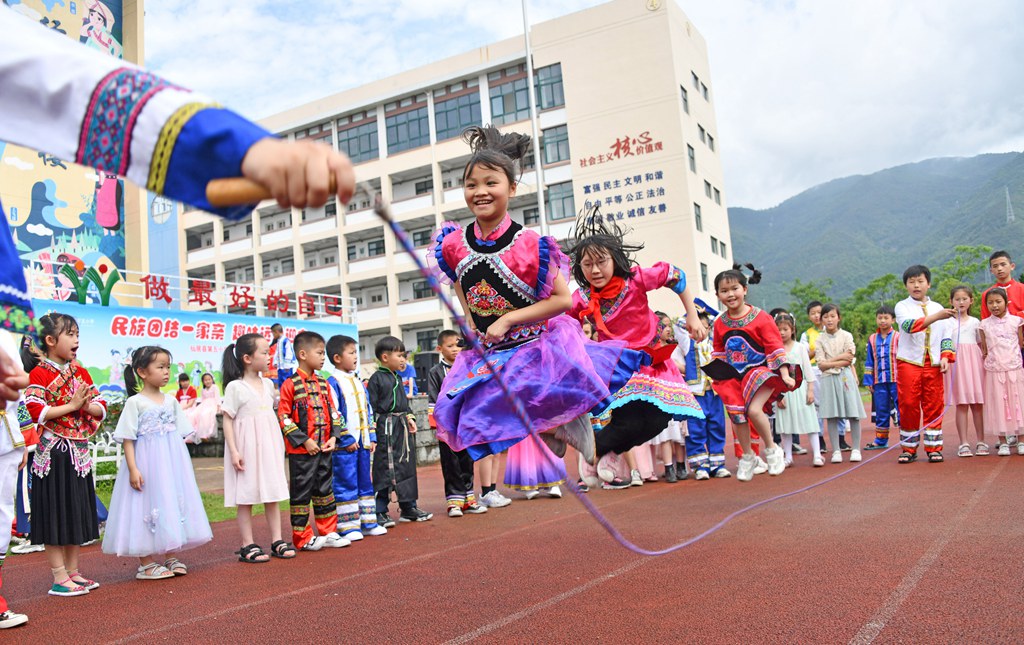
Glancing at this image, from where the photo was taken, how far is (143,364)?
562cm

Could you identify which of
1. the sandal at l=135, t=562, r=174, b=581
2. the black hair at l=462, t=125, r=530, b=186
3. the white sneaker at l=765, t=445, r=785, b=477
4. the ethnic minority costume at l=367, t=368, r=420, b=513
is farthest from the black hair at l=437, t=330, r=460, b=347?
the black hair at l=462, t=125, r=530, b=186

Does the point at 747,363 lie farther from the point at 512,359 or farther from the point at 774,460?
the point at 512,359

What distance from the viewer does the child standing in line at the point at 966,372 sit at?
873 centimetres

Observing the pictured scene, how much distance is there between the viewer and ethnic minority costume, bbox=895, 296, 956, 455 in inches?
332

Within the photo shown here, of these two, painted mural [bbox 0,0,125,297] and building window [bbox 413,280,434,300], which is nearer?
painted mural [bbox 0,0,125,297]

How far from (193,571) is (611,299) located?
3.50 m

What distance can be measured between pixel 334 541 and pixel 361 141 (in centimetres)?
3545

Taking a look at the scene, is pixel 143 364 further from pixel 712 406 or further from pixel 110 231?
pixel 110 231

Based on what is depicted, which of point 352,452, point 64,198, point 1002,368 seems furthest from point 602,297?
point 64,198

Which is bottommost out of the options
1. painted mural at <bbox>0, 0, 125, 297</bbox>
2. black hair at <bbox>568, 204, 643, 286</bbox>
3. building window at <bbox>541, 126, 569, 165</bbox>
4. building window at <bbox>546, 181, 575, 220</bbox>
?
black hair at <bbox>568, 204, 643, 286</bbox>

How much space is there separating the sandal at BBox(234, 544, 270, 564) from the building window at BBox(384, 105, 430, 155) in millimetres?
33088

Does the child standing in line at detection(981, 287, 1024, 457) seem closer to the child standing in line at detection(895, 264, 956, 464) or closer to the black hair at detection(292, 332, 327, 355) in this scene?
the child standing in line at detection(895, 264, 956, 464)

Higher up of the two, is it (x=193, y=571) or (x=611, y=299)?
(x=611, y=299)

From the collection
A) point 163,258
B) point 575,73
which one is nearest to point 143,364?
point 163,258
